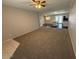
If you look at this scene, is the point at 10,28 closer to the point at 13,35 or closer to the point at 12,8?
the point at 13,35

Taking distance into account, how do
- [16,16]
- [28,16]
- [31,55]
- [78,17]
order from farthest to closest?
[28,16], [16,16], [31,55], [78,17]

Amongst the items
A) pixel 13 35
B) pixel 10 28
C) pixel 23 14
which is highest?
pixel 23 14

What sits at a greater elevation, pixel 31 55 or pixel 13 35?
pixel 13 35

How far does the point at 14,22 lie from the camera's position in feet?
24.0

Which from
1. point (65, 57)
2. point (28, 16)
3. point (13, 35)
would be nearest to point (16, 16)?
point (13, 35)

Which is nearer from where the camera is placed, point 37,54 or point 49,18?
point 37,54

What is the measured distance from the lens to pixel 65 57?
12.7 feet

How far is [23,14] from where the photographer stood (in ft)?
28.4

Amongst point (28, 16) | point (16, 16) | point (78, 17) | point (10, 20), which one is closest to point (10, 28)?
point (10, 20)

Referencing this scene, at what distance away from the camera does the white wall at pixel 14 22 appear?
6.40m

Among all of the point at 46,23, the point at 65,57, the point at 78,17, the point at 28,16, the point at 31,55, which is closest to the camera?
the point at 78,17

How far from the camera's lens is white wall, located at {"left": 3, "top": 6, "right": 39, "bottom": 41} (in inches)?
252

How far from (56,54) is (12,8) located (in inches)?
Answer: 173

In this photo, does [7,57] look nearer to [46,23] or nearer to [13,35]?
[13,35]
